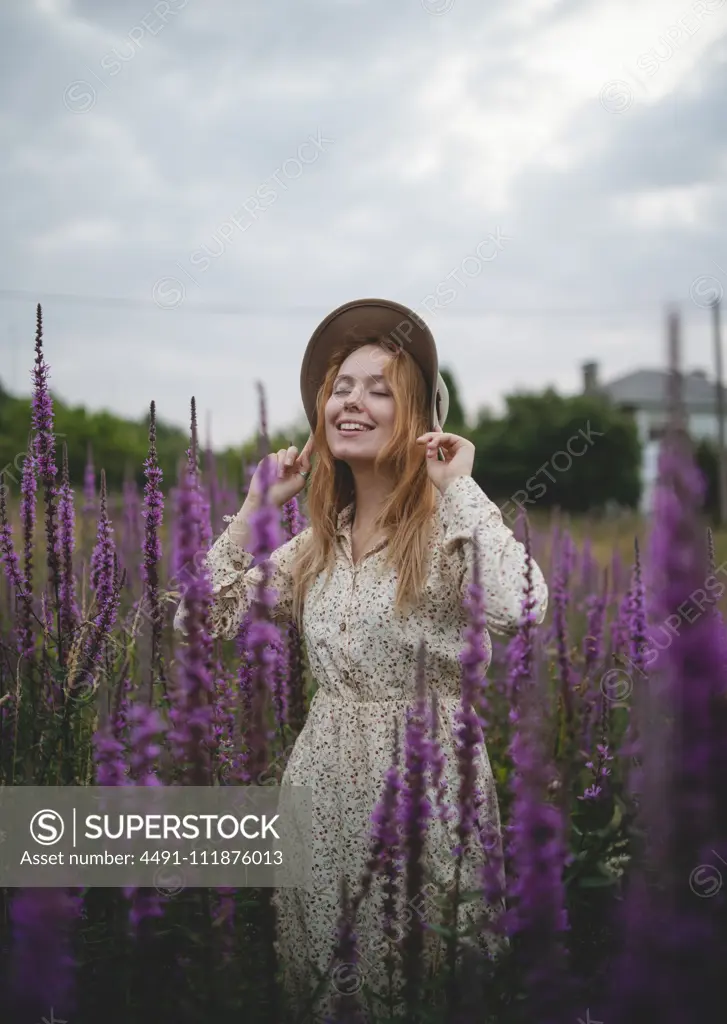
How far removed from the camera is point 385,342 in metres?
3.12

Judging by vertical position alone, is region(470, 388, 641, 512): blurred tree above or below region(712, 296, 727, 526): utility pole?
above

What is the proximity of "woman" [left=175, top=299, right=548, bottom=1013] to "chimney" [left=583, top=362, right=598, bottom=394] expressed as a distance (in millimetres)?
55257

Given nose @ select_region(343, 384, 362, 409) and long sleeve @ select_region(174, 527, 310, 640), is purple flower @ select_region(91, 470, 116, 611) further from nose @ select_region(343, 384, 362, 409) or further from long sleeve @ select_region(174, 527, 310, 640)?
nose @ select_region(343, 384, 362, 409)

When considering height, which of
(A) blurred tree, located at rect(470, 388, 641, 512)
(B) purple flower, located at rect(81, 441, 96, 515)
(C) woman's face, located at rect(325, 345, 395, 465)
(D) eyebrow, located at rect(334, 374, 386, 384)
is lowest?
(C) woman's face, located at rect(325, 345, 395, 465)

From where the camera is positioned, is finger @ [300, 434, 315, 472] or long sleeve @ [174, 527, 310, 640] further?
finger @ [300, 434, 315, 472]

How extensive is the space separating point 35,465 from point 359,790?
1.61m

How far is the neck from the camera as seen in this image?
309 cm

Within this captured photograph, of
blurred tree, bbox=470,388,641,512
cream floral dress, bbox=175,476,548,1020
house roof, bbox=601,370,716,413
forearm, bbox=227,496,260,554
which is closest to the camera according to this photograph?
cream floral dress, bbox=175,476,548,1020

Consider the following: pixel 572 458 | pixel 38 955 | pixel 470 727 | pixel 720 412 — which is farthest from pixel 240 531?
pixel 572 458

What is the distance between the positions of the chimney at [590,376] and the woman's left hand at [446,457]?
2182 inches

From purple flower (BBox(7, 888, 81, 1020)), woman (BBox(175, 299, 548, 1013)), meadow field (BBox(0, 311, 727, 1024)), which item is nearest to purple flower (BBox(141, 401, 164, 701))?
meadow field (BBox(0, 311, 727, 1024))

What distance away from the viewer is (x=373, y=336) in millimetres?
3197

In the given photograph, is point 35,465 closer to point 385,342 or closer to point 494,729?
point 385,342

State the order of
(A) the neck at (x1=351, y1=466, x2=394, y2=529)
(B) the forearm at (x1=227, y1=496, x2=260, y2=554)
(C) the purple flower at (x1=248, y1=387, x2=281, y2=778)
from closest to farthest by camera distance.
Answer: (C) the purple flower at (x1=248, y1=387, x2=281, y2=778)
(B) the forearm at (x1=227, y1=496, x2=260, y2=554)
(A) the neck at (x1=351, y1=466, x2=394, y2=529)
